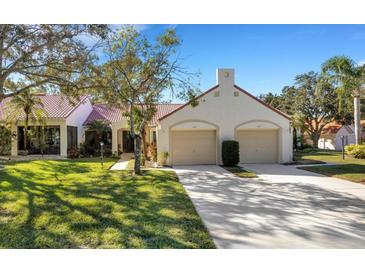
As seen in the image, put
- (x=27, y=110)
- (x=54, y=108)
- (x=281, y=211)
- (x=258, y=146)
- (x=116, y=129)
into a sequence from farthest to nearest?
1. (x=116, y=129)
2. (x=54, y=108)
3. (x=27, y=110)
4. (x=258, y=146)
5. (x=281, y=211)

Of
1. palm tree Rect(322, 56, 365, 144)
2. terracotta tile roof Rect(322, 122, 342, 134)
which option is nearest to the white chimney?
palm tree Rect(322, 56, 365, 144)

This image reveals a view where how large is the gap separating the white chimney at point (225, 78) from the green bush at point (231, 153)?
3787 mm

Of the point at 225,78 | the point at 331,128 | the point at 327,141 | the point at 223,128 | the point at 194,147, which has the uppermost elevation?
the point at 225,78

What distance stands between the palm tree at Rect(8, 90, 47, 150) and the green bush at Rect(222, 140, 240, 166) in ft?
42.8

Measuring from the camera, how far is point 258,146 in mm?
19844

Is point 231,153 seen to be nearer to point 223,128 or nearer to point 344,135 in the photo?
point 223,128

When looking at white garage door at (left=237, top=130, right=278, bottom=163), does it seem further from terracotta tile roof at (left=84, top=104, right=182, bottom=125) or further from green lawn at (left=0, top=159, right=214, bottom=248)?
terracotta tile roof at (left=84, top=104, right=182, bottom=125)

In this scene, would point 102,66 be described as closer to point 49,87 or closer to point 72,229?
point 49,87

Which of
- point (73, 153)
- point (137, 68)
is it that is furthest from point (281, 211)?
point (73, 153)

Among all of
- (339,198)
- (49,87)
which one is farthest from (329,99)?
(49,87)

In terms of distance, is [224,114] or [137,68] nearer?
[137,68]

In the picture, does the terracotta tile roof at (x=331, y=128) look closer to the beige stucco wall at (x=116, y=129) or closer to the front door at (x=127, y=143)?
the front door at (x=127, y=143)

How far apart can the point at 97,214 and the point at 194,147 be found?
40.4 ft
